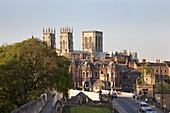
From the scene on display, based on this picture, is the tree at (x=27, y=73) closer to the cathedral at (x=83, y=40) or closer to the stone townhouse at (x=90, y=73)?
the stone townhouse at (x=90, y=73)

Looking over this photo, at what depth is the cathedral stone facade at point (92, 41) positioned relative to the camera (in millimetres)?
186375

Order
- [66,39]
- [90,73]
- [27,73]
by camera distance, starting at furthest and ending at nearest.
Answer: [66,39]
[90,73]
[27,73]

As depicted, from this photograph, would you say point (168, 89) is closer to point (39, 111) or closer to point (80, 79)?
point (80, 79)

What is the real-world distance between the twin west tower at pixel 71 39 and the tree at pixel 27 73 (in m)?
125

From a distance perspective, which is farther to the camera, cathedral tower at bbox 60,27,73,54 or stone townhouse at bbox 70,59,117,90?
cathedral tower at bbox 60,27,73,54

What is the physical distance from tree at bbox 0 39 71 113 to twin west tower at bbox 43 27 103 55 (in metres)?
125

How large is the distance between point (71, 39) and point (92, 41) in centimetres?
897

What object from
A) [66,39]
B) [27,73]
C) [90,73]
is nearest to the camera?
[27,73]

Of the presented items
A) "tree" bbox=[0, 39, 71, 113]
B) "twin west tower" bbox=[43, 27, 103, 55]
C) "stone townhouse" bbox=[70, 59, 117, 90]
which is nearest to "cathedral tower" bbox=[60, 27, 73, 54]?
"twin west tower" bbox=[43, 27, 103, 55]

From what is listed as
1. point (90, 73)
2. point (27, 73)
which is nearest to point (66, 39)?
point (90, 73)

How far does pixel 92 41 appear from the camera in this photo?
610 feet

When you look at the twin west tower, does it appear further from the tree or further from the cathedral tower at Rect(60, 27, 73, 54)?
the tree

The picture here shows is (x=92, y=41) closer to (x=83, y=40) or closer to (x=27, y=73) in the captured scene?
(x=83, y=40)

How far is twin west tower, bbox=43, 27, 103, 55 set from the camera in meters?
180
